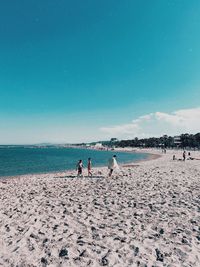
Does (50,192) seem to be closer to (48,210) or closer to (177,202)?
(48,210)

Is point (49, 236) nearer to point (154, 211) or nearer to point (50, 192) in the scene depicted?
point (154, 211)

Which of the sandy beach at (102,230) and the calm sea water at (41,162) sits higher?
the sandy beach at (102,230)

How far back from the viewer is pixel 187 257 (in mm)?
5086

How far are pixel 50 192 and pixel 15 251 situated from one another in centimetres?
735

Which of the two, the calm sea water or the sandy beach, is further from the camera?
the calm sea water

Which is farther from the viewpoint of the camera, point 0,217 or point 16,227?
point 0,217

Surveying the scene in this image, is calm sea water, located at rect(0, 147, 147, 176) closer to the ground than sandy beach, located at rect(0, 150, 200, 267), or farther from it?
closer to the ground

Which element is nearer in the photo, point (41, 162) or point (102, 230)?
point (102, 230)

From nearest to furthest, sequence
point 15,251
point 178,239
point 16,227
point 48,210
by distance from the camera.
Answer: point 15,251 < point 178,239 < point 16,227 < point 48,210

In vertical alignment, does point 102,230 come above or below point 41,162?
above

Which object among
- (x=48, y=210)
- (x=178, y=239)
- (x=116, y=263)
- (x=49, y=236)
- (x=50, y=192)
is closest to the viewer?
(x=116, y=263)

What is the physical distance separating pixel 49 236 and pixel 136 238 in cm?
250

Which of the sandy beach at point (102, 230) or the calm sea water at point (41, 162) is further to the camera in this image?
the calm sea water at point (41, 162)

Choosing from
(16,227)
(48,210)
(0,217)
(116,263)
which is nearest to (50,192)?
(48,210)
